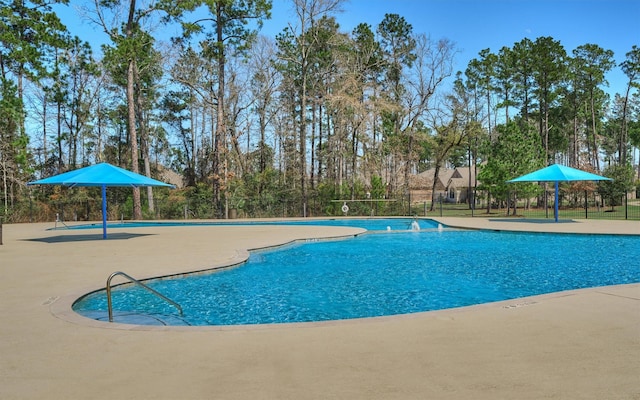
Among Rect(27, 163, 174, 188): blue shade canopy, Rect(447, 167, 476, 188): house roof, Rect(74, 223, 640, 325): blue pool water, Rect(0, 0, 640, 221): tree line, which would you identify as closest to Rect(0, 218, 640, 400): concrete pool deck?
Rect(74, 223, 640, 325): blue pool water

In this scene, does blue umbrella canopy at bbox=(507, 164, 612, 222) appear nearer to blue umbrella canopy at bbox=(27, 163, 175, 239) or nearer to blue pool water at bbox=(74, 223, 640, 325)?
blue pool water at bbox=(74, 223, 640, 325)

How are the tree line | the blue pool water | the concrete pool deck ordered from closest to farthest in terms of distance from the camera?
the concrete pool deck
the blue pool water
the tree line

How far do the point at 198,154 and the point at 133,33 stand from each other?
59.7ft

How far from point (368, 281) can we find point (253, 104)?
29.2 metres

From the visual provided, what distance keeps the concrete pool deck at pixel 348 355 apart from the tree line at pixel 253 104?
2182 centimetres

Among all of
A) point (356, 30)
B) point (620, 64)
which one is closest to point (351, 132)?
point (356, 30)

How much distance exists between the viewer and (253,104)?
117ft

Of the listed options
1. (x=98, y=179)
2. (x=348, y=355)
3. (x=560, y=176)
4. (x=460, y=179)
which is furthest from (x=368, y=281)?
(x=460, y=179)

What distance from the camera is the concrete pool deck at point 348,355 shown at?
293 centimetres

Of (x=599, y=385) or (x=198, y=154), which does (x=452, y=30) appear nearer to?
(x=198, y=154)

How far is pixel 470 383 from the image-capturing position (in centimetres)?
299

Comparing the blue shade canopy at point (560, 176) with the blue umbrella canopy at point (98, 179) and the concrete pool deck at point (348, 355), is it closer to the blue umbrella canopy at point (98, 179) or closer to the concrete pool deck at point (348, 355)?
the concrete pool deck at point (348, 355)

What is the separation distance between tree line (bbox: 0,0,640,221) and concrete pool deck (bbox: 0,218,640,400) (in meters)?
21.8

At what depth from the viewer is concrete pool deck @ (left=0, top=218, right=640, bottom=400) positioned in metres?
2.93
